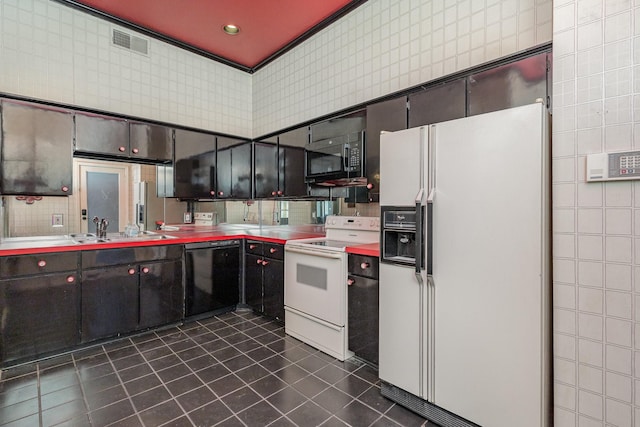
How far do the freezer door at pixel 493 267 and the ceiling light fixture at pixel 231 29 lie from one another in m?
2.74

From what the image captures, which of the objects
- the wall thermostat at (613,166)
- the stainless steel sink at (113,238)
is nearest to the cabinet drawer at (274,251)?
the stainless steel sink at (113,238)

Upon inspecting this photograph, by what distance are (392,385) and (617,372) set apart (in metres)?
1.08

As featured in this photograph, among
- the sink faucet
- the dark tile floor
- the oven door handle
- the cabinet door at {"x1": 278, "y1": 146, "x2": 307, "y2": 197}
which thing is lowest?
the dark tile floor

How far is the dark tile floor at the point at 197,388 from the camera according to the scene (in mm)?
1717

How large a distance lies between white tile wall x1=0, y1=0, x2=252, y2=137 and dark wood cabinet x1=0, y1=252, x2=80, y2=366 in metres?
1.61

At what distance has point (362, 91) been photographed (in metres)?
3.04

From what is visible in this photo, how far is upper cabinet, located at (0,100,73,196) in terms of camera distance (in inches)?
97.2

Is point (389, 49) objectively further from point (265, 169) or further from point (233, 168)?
point (233, 168)

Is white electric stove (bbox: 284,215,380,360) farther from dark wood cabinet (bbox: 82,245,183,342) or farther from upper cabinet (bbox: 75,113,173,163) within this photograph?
upper cabinet (bbox: 75,113,173,163)

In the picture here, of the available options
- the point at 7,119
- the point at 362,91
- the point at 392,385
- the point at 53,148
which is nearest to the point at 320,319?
the point at 392,385

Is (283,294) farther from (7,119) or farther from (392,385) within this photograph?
(7,119)

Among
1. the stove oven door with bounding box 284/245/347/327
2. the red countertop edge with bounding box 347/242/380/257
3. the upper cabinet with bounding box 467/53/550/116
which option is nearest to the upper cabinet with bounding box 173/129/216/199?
the stove oven door with bounding box 284/245/347/327

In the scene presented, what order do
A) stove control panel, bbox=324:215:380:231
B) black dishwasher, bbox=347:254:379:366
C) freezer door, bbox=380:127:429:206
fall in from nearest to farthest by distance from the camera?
freezer door, bbox=380:127:429:206 → black dishwasher, bbox=347:254:379:366 → stove control panel, bbox=324:215:380:231

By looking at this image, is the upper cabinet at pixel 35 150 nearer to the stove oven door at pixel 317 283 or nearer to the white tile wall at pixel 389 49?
the stove oven door at pixel 317 283
